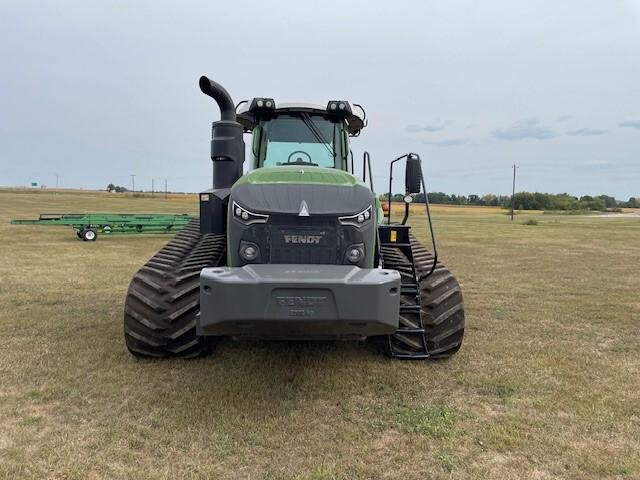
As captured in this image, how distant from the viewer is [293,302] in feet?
11.8

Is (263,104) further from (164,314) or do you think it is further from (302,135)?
(164,314)

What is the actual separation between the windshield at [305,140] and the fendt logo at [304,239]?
5.43 ft

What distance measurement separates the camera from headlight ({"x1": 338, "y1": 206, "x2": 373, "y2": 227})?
4359mm

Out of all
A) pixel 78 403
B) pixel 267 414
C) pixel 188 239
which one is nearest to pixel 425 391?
pixel 267 414

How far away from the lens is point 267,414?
401 cm

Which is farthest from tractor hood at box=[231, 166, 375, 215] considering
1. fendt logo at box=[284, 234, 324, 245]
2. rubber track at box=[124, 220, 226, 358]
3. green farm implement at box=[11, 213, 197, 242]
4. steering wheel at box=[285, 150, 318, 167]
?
green farm implement at box=[11, 213, 197, 242]

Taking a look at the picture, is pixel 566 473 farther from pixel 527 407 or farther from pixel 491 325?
pixel 491 325

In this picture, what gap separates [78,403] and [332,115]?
3.68m

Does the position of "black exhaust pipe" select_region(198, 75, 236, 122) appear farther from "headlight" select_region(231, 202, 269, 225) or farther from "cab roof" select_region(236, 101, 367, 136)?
"headlight" select_region(231, 202, 269, 225)

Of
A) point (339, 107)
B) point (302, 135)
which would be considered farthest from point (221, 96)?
point (339, 107)

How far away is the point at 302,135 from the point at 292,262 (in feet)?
6.61

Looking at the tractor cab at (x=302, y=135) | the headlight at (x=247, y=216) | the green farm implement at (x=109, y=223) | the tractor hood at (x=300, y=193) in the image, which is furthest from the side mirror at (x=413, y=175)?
the green farm implement at (x=109, y=223)

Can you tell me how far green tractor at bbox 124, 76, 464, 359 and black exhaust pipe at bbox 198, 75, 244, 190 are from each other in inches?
0.5

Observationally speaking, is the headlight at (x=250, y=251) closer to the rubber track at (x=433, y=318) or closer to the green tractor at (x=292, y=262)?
the green tractor at (x=292, y=262)
